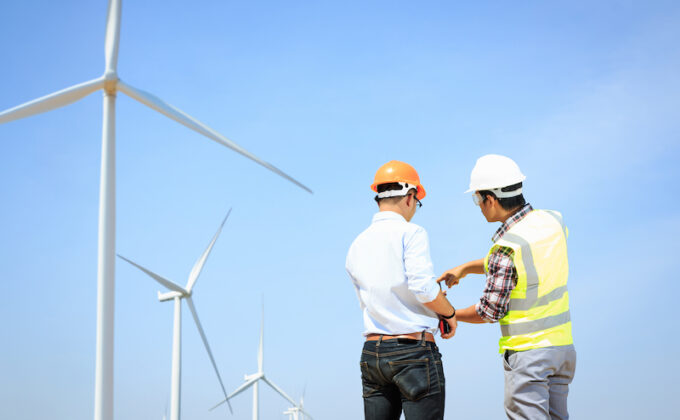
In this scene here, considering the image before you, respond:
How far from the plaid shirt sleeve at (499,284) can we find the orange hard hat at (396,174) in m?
1.47

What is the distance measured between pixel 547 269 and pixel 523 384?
3.66ft

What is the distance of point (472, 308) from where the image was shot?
686cm

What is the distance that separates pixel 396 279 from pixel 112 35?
9803mm

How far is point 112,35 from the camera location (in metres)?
13.8

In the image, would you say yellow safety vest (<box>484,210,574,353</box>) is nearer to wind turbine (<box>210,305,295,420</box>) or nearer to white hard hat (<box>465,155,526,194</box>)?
white hard hat (<box>465,155,526,194</box>)

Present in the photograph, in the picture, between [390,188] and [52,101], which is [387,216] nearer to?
[390,188]

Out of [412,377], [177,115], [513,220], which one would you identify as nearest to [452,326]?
[412,377]

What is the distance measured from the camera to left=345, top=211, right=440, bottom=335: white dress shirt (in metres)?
6.70

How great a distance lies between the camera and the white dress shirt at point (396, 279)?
6695 mm

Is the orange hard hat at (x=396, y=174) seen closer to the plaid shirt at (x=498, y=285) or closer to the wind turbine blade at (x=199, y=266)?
the plaid shirt at (x=498, y=285)

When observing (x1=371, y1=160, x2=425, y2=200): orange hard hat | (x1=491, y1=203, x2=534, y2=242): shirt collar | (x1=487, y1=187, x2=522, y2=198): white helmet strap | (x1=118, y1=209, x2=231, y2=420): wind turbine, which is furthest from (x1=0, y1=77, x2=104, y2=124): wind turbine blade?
(x1=118, y1=209, x2=231, y2=420): wind turbine

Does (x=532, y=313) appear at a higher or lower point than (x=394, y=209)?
lower

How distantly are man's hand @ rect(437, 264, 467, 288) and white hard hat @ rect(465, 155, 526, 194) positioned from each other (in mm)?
1447

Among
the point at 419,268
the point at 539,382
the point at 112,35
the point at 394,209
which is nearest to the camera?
the point at 539,382
